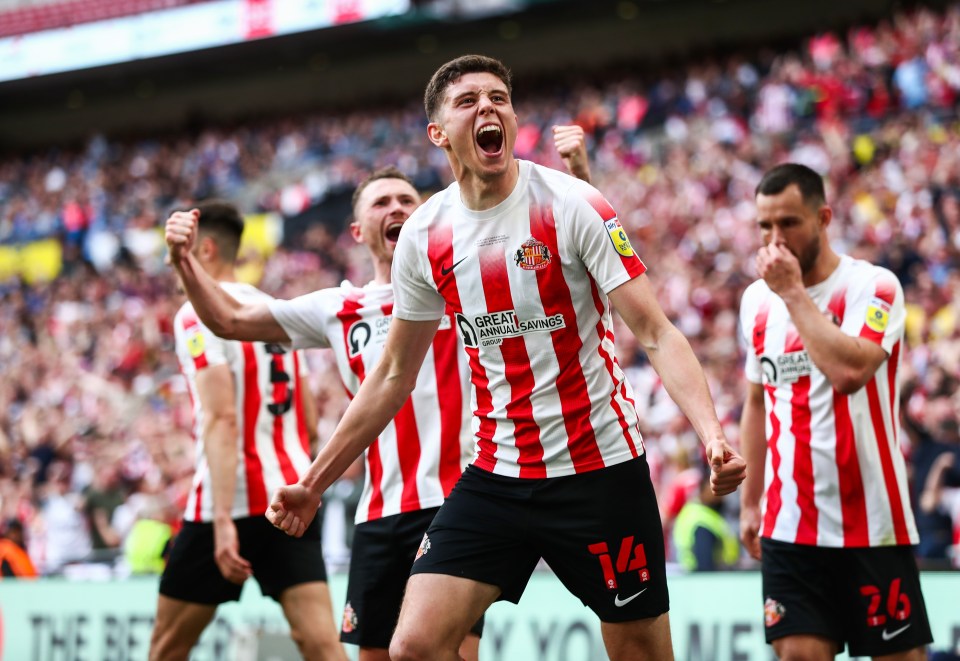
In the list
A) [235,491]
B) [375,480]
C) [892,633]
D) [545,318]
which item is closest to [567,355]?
[545,318]

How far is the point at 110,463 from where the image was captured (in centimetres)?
1460

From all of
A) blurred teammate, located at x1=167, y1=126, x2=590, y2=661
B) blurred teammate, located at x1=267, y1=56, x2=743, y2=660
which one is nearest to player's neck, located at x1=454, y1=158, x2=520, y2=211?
blurred teammate, located at x1=267, y1=56, x2=743, y2=660

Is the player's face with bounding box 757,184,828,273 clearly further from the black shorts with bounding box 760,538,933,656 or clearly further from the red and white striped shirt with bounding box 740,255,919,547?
the black shorts with bounding box 760,538,933,656

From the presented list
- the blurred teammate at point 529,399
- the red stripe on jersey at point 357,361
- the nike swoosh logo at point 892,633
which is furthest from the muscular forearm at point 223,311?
the nike swoosh logo at point 892,633

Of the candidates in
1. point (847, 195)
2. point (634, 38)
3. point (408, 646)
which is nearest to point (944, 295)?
point (847, 195)

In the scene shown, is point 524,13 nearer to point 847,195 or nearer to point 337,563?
point 847,195

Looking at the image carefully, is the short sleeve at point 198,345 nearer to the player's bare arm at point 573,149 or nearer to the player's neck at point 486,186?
the player's bare arm at point 573,149

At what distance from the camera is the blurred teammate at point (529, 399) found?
4.04m

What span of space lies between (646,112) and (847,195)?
6.12 m

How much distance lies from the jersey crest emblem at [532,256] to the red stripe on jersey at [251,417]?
2.42 m

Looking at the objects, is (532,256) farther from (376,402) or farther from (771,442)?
(771,442)

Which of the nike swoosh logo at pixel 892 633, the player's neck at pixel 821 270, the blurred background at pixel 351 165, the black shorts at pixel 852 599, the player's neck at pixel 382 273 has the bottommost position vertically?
the nike swoosh logo at pixel 892 633

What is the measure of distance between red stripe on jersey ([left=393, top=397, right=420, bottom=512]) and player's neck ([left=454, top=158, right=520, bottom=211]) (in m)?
1.10

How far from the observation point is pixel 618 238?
4.05 meters
